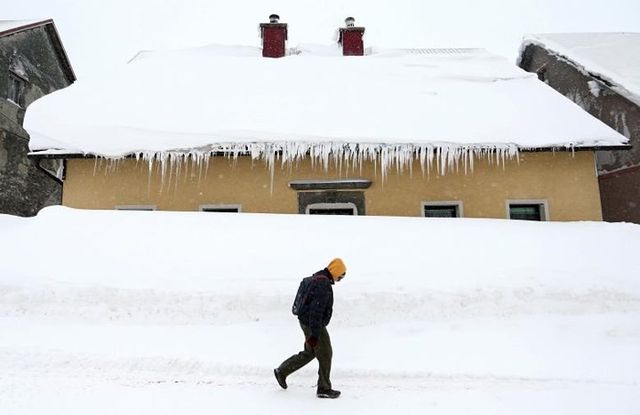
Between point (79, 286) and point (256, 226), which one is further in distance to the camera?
point (256, 226)

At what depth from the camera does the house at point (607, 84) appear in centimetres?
1241

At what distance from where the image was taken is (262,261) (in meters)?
7.55

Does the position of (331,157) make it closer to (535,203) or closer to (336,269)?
(535,203)

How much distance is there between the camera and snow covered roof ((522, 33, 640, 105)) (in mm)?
13094

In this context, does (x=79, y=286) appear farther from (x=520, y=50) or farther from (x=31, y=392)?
(x=520, y=50)

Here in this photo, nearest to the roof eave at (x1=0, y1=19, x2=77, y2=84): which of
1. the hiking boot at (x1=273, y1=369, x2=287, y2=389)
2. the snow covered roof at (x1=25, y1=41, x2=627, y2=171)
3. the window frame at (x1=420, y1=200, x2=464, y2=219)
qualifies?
the snow covered roof at (x1=25, y1=41, x2=627, y2=171)

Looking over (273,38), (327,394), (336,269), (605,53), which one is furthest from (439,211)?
(605,53)

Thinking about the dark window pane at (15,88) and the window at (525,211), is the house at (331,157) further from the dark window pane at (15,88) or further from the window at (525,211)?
the dark window pane at (15,88)

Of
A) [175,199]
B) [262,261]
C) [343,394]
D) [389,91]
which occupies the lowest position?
[343,394]

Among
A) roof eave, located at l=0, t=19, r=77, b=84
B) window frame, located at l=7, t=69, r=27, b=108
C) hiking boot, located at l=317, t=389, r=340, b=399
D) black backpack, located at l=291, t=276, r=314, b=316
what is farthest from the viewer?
roof eave, located at l=0, t=19, r=77, b=84

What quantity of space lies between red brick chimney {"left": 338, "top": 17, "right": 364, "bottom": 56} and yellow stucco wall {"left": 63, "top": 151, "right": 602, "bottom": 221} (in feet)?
24.8

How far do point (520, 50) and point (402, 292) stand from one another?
1431 cm

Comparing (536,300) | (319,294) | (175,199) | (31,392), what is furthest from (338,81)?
(31,392)

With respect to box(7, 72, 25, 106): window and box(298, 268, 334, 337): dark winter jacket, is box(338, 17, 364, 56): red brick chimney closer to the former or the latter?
box(7, 72, 25, 106): window
